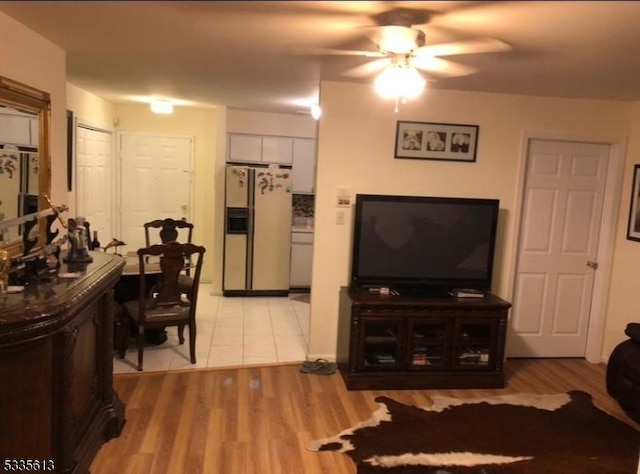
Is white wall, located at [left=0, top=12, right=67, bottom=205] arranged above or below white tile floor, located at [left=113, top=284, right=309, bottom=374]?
above

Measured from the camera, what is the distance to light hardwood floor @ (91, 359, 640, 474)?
2.75 metres

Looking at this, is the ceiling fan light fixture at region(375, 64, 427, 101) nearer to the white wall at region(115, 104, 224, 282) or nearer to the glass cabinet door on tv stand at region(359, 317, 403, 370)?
the glass cabinet door on tv stand at region(359, 317, 403, 370)

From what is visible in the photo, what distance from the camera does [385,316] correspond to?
12.0 feet

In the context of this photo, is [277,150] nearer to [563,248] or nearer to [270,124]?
[270,124]

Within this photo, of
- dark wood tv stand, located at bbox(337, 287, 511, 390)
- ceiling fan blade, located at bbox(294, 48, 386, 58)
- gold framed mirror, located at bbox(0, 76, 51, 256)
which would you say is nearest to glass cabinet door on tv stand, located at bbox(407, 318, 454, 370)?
dark wood tv stand, located at bbox(337, 287, 511, 390)

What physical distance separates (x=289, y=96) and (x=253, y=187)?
63.2 inches

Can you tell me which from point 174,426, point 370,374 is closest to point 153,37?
point 174,426

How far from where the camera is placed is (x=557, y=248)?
4.41 meters

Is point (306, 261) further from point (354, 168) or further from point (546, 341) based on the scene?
point (546, 341)

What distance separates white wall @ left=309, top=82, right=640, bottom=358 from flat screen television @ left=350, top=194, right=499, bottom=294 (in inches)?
10.3

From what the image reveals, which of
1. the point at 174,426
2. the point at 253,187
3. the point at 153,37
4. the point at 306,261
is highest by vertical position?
the point at 153,37

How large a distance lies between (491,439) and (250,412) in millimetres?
1538

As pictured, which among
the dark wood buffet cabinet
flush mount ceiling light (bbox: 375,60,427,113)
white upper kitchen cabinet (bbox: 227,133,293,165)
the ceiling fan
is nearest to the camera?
the dark wood buffet cabinet

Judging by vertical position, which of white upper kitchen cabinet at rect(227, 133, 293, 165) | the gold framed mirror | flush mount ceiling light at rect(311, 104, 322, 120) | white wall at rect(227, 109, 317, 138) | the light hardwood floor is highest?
white wall at rect(227, 109, 317, 138)
